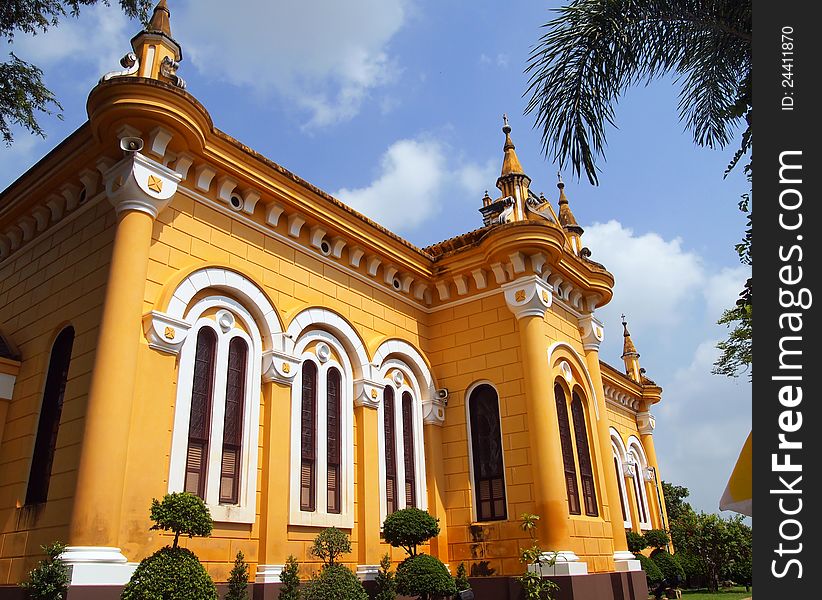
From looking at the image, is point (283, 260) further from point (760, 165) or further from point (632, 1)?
point (760, 165)

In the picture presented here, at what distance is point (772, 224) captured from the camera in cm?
469

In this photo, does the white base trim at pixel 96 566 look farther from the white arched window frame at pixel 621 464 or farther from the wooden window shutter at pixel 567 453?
the white arched window frame at pixel 621 464

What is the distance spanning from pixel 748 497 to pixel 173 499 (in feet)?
22.8

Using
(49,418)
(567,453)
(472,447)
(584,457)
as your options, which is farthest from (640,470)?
(49,418)

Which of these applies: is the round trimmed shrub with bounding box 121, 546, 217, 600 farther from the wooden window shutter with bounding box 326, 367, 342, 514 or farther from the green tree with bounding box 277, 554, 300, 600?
the wooden window shutter with bounding box 326, 367, 342, 514

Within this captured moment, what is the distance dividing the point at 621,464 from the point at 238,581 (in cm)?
2129

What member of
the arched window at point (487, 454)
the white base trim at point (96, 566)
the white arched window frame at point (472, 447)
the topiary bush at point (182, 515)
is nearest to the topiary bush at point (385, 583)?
the white arched window frame at point (472, 447)

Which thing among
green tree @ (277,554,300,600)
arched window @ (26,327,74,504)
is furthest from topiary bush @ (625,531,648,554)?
arched window @ (26,327,74,504)

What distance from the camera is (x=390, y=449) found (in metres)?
14.5

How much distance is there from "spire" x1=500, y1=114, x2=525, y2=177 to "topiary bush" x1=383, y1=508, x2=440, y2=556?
356 inches

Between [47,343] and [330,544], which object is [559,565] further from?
[47,343]

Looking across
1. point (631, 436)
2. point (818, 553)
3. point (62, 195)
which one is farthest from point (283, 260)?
point (631, 436)

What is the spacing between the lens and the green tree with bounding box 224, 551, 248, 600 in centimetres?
980

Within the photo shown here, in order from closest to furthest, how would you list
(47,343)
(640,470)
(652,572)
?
(47,343) < (652,572) < (640,470)
